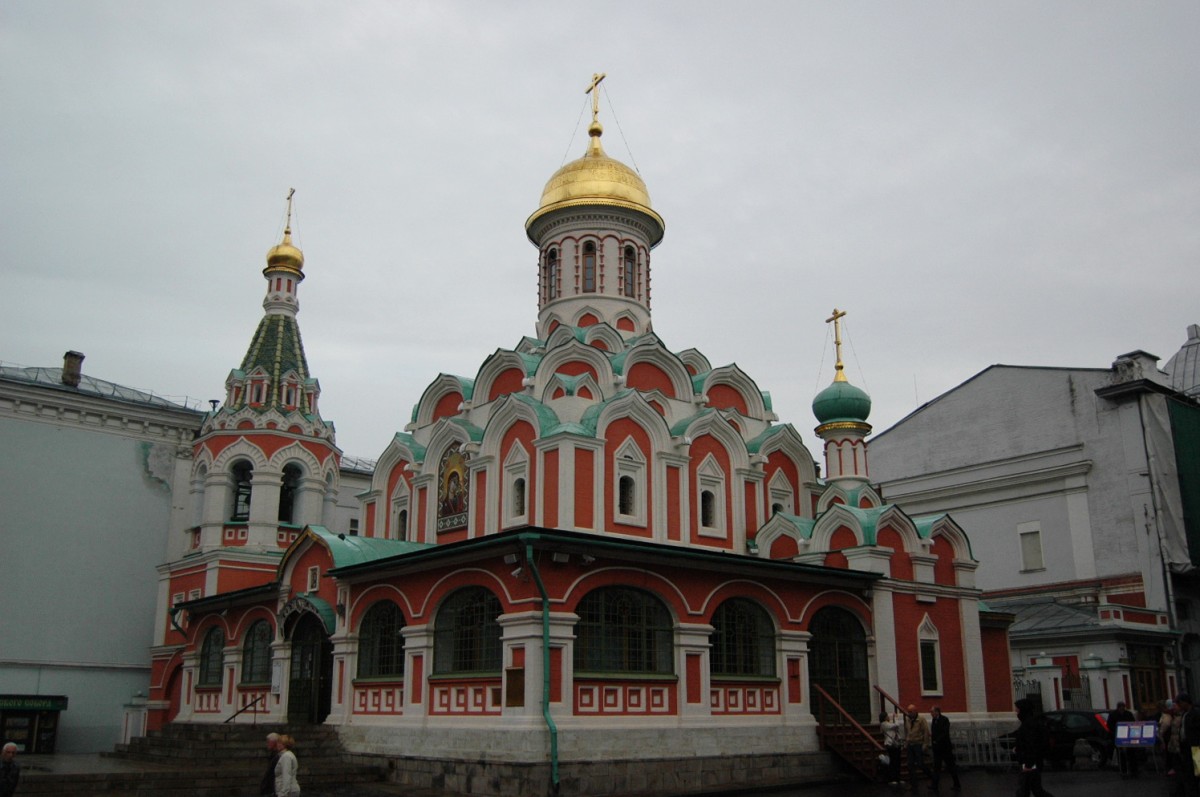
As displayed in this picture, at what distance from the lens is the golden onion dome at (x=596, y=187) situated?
23094 mm

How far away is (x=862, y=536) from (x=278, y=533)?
1396cm

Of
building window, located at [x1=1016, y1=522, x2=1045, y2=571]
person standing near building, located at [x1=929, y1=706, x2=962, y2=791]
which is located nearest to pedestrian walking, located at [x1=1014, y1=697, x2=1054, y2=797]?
person standing near building, located at [x1=929, y1=706, x2=962, y2=791]

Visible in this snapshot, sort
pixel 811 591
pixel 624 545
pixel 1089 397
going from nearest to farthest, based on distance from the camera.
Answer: pixel 624 545 → pixel 811 591 → pixel 1089 397

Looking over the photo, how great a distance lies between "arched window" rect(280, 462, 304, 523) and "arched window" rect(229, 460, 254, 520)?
0.82 metres

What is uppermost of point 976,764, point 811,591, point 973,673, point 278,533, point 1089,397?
point 1089,397

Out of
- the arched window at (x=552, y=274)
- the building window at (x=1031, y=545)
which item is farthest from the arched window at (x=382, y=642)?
the building window at (x=1031, y=545)

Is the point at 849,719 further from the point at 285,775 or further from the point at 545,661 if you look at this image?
the point at 285,775

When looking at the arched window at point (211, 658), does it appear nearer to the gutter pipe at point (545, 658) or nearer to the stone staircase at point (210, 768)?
the stone staircase at point (210, 768)

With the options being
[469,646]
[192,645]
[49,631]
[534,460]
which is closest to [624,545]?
[469,646]

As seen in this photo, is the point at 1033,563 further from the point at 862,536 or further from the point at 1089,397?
the point at 862,536

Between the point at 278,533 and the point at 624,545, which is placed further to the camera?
the point at 278,533

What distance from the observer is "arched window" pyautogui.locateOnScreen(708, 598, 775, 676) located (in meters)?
16.6

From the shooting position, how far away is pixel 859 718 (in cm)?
1830

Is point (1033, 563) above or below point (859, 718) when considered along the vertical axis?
above
